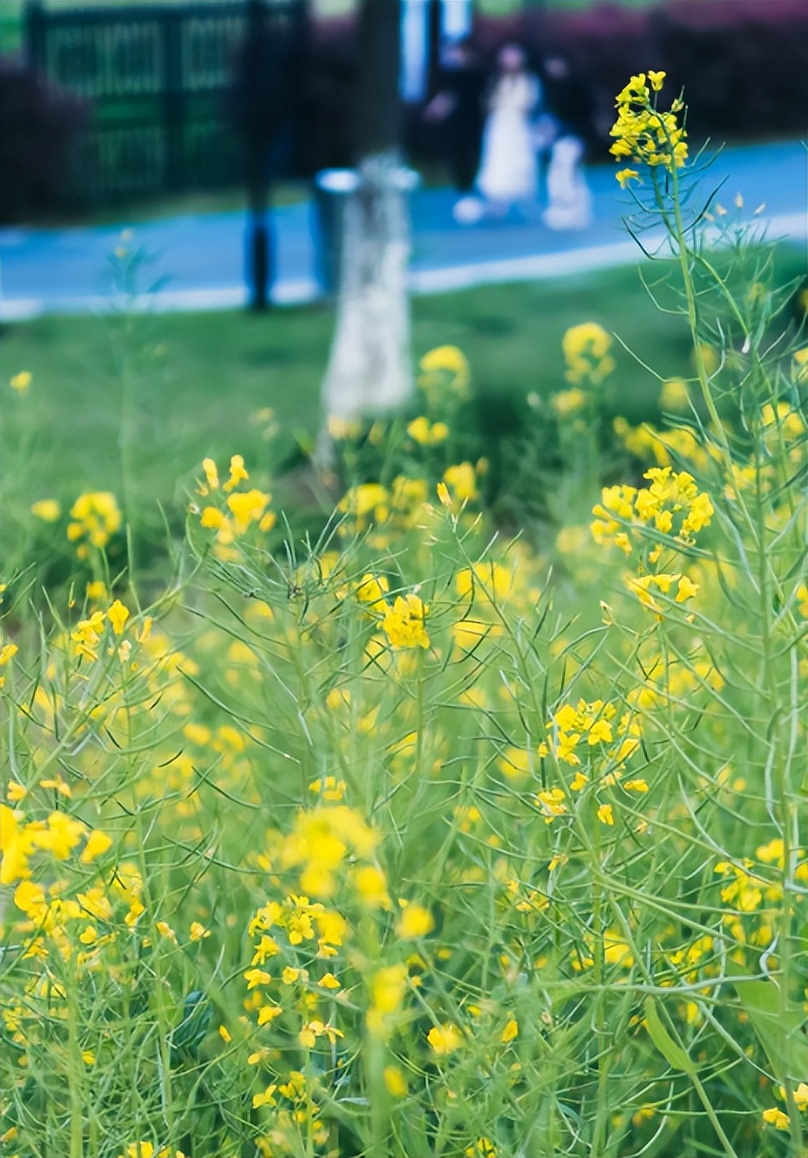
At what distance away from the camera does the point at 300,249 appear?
9.45 m

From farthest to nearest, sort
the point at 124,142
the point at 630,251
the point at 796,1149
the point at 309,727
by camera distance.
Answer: the point at 124,142 → the point at 630,251 → the point at 309,727 → the point at 796,1149

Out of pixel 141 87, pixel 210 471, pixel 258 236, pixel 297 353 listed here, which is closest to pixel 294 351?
pixel 297 353

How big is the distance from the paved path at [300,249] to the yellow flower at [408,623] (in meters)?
7.03

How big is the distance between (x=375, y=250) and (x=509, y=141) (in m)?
3.12

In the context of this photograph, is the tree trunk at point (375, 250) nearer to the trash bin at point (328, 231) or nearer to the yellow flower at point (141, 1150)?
the trash bin at point (328, 231)

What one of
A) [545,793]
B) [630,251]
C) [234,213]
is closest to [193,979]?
[545,793]

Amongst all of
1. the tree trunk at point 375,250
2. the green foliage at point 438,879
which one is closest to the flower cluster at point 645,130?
the green foliage at point 438,879

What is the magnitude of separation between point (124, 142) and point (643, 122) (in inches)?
360

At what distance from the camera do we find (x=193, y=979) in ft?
5.25

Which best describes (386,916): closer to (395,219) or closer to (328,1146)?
(328,1146)

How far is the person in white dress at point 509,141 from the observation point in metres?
8.60

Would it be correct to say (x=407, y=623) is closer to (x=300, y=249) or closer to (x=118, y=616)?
(x=118, y=616)

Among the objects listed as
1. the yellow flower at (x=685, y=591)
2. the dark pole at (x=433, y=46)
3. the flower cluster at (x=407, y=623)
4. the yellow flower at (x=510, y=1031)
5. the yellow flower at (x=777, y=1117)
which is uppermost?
the dark pole at (x=433, y=46)

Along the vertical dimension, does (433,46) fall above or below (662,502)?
above
